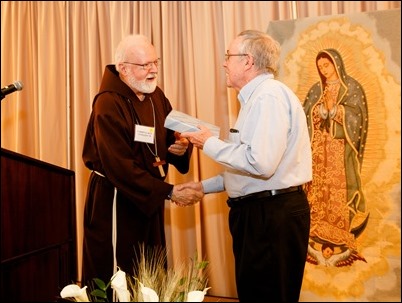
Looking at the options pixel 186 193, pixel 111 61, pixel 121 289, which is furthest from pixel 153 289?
pixel 111 61

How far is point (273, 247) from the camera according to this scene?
2.05 m

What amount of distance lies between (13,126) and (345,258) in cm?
301

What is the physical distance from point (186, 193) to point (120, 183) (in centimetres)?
37

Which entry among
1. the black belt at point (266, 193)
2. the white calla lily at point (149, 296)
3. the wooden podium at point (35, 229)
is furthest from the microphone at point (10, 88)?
the white calla lily at point (149, 296)

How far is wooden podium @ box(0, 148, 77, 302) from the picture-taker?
1.81 m

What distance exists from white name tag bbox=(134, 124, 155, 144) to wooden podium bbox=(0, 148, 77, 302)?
43cm

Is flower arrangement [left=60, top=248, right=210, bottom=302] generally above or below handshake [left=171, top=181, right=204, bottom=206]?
below

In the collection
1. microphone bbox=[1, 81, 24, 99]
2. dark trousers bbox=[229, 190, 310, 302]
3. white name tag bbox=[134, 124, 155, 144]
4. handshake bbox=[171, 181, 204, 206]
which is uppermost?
microphone bbox=[1, 81, 24, 99]

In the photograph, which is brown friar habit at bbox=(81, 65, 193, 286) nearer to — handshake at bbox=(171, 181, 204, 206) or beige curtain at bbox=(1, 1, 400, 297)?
handshake at bbox=(171, 181, 204, 206)

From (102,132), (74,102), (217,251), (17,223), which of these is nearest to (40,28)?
(74,102)

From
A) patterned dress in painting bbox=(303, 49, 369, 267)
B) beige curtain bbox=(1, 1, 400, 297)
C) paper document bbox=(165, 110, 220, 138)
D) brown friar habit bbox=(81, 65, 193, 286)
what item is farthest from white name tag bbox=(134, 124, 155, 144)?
beige curtain bbox=(1, 1, 400, 297)

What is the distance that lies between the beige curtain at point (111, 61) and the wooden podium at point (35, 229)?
150 centimetres

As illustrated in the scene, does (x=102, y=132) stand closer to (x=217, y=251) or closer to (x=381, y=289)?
(x=217, y=251)

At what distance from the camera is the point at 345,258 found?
3197 millimetres
